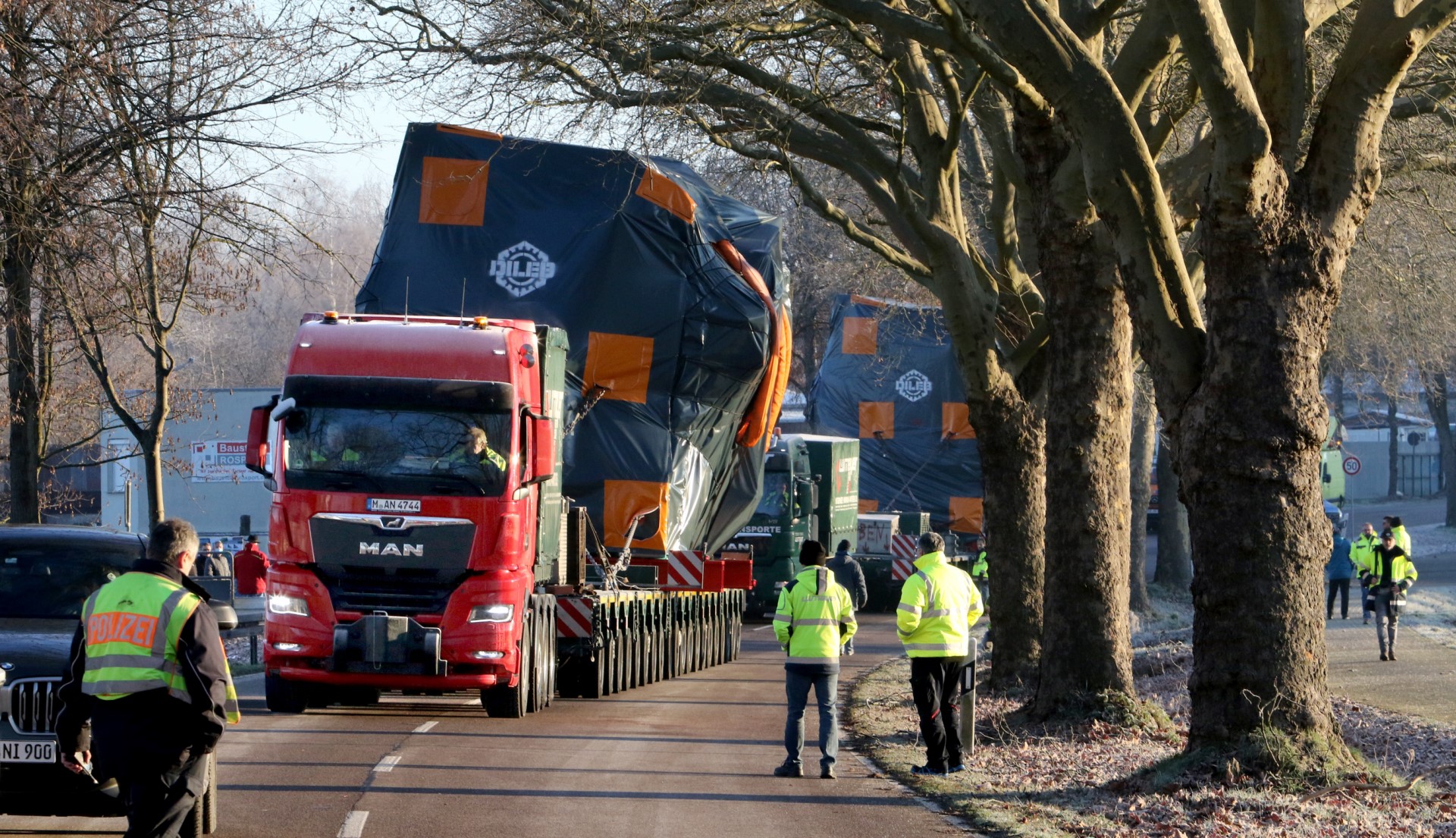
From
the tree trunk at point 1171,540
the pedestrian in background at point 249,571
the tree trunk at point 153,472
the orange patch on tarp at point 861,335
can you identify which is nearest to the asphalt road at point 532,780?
the tree trunk at point 153,472

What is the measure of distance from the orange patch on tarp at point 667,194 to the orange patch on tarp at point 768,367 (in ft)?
1.96

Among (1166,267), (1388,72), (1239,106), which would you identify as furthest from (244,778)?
(1388,72)

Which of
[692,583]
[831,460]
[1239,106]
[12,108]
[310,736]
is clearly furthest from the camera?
[831,460]

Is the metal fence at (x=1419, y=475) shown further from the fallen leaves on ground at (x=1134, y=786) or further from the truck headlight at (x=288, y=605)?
the truck headlight at (x=288, y=605)

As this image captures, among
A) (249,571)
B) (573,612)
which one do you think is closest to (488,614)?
(573,612)

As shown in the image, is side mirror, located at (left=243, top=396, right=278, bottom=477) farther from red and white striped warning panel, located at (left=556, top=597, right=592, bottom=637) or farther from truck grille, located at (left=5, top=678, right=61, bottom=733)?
truck grille, located at (left=5, top=678, right=61, bottom=733)

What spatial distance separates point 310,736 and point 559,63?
20.8 feet

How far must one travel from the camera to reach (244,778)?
1072 centimetres

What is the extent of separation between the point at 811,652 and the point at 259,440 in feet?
17.2

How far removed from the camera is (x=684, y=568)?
18531mm

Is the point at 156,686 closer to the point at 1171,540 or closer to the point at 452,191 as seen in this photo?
the point at 452,191

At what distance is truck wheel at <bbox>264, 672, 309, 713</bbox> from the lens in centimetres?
1476

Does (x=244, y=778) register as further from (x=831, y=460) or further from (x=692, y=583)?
(x=831, y=460)

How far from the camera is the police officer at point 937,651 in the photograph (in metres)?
11.8
